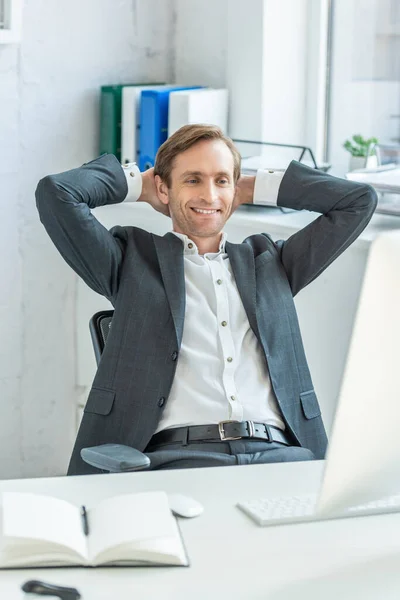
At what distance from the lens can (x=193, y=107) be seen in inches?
Answer: 116

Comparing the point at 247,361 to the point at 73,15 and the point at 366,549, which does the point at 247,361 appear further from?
the point at 73,15

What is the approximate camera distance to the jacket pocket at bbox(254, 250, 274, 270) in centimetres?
214

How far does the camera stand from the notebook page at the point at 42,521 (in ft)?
4.04

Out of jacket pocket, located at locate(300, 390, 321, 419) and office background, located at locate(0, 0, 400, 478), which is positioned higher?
office background, located at locate(0, 0, 400, 478)

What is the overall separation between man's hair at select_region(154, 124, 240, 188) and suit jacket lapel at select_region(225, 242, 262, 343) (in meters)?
0.19

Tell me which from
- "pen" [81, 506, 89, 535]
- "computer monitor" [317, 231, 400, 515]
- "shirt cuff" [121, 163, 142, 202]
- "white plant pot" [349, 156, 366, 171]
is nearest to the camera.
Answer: "computer monitor" [317, 231, 400, 515]

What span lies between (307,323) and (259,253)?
0.50 m

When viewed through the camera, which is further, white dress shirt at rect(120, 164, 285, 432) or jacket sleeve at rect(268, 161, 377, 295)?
jacket sleeve at rect(268, 161, 377, 295)

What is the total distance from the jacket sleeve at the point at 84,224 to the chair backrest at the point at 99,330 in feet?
0.19

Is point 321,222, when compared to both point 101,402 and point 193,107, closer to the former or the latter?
point 101,402

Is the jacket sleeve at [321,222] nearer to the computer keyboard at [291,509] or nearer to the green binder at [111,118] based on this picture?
the computer keyboard at [291,509]

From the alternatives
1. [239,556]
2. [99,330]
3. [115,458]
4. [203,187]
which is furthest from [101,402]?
[239,556]

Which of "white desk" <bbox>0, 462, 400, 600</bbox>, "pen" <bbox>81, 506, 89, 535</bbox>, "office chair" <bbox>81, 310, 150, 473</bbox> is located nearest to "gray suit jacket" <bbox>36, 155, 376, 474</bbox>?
"office chair" <bbox>81, 310, 150, 473</bbox>

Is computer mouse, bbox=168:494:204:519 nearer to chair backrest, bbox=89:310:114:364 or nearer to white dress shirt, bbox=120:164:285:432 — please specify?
white dress shirt, bbox=120:164:285:432
